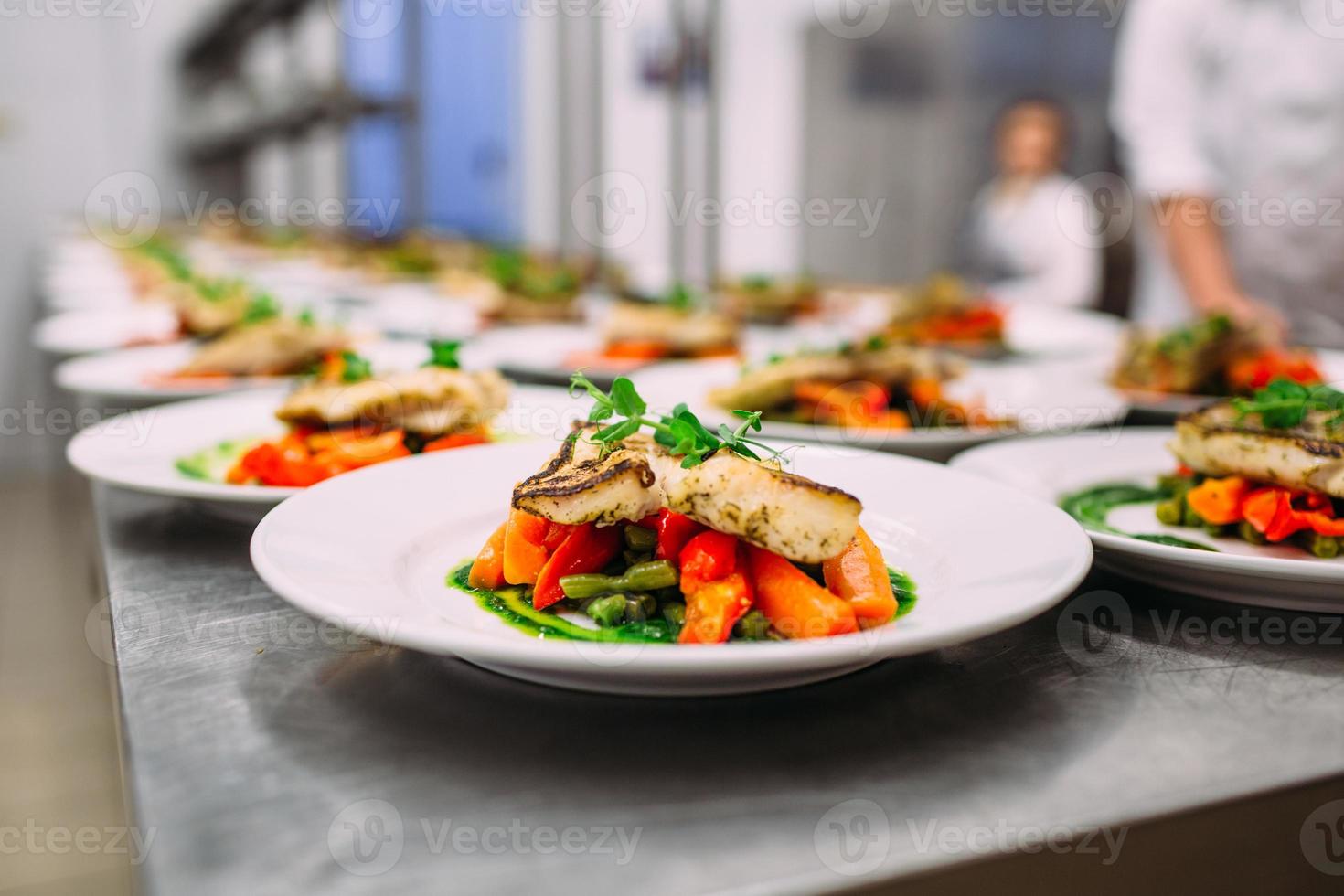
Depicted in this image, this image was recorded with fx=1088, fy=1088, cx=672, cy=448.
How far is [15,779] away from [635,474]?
2958mm

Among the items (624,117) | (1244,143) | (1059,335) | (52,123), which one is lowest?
(1059,335)

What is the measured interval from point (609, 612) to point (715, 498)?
0.14m

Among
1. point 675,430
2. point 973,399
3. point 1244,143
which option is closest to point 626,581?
point 675,430

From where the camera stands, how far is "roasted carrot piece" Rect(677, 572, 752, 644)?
0.92 meters

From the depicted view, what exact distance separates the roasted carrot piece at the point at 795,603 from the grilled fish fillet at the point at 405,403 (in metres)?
0.76

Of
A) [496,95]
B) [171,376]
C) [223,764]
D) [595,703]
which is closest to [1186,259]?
[171,376]

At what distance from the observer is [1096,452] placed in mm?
1605

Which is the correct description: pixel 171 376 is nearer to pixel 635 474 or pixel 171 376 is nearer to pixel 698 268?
pixel 635 474

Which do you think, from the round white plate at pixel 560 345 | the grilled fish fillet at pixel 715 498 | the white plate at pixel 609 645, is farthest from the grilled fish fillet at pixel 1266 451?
the round white plate at pixel 560 345

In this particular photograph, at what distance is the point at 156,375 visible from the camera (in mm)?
2357

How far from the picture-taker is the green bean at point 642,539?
108 cm

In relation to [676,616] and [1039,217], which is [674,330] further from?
[1039,217]

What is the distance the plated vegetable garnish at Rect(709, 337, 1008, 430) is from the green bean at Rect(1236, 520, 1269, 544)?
0.61m

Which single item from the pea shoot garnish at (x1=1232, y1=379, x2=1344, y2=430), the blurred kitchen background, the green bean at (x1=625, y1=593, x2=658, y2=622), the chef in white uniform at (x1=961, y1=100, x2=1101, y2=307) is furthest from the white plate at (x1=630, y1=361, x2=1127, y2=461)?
the chef in white uniform at (x1=961, y1=100, x2=1101, y2=307)
